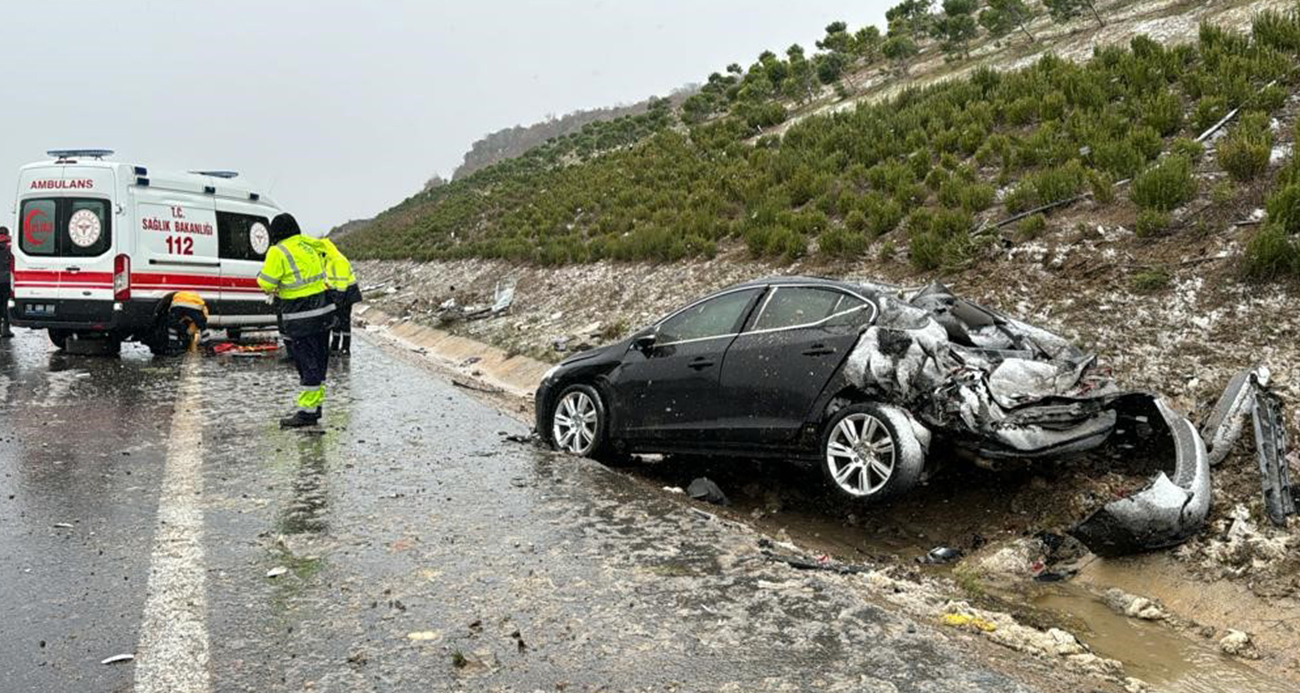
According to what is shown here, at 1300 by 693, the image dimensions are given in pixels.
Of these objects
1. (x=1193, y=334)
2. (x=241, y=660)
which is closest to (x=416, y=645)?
(x=241, y=660)

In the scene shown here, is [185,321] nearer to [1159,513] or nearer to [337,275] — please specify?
[337,275]

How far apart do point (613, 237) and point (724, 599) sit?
16983 millimetres

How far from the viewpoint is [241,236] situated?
47.9ft

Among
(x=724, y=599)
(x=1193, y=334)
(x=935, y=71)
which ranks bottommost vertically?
(x=724, y=599)

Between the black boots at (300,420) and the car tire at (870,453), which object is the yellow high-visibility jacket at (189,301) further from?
the car tire at (870,453)

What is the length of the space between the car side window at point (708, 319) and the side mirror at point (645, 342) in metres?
Answer: 0.06

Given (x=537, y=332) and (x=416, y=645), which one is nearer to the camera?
(x=416, y=645)

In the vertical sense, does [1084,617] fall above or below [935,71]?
below

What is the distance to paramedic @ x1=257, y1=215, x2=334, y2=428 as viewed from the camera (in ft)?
26.6

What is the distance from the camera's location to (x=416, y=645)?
3699 mm

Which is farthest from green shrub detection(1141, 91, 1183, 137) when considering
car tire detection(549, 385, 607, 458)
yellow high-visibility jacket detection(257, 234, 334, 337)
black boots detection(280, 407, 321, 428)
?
black boots detection(280, 407, 321, 428)

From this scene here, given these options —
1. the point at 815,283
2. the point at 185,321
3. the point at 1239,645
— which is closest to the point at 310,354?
the point at 815,283

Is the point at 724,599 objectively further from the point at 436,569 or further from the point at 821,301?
the point at 821,301

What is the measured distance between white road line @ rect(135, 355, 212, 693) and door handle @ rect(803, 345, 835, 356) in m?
3.84
